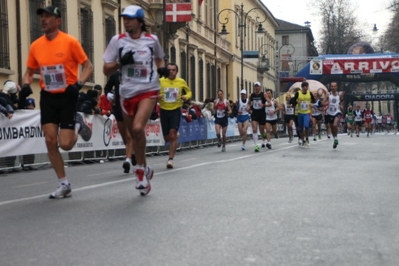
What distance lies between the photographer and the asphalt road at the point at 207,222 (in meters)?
5.50

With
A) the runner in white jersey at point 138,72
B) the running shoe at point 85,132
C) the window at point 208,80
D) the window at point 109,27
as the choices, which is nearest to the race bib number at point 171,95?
the running shoe at point 85,132

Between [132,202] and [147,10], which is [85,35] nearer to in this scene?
[147,10]

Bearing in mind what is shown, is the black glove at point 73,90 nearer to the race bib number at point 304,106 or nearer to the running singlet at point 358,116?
the race bib number at point 304,106

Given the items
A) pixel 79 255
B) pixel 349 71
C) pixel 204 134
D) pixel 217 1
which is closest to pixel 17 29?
pixel 204 134

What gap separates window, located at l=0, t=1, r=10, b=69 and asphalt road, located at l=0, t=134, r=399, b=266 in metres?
9.69

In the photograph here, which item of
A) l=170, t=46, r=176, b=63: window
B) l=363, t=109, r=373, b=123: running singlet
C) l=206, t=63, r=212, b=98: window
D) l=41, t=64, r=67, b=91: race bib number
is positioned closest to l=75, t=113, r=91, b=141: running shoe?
l=41, t=64, r=67, b=91: race bib number

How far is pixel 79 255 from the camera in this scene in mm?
5504

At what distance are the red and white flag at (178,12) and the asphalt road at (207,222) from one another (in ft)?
74.4

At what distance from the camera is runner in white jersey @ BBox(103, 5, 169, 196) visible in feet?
29.1

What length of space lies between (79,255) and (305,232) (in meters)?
Result: 1.80

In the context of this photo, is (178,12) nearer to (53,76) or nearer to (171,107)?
(171,107)

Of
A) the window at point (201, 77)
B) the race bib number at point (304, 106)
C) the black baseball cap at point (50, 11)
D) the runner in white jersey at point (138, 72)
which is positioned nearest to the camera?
→ the black baseball cap at point (50, 11)

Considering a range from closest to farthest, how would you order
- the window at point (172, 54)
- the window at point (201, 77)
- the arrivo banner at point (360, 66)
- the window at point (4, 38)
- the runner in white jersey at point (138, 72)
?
the runner in white jersey at point (138, 72)
the window at point (4, 38)
the window at point (172, 54)
the window at point (201, 77)
the arrivo banner at point (360, 66)

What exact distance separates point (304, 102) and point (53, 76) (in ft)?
50.8
